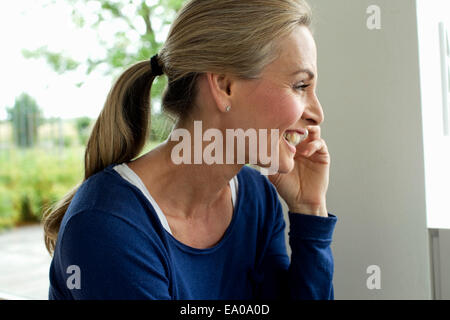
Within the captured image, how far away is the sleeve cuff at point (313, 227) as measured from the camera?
1.01 meters

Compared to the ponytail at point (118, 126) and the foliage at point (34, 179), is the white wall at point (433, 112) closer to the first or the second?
the ponytail at point (118, 126)

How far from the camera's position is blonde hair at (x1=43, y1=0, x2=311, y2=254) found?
0.86 metres

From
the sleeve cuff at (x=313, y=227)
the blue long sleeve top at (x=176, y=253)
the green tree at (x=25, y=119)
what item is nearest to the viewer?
the blue long sleeve top at (x=176, y=253)

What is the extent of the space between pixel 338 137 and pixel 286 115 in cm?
34

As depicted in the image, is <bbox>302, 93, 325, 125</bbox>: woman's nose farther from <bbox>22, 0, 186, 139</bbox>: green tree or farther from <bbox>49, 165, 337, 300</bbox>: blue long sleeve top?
<bbox>22, 0, 186, 139</bbox>: green tree

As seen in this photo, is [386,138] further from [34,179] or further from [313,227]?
[34,179]

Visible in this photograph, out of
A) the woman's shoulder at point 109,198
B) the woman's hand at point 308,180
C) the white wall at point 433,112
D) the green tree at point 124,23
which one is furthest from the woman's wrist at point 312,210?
the green tree at point 124,23

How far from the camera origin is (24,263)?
10.4 ft

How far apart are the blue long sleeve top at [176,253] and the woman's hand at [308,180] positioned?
1.6 inches

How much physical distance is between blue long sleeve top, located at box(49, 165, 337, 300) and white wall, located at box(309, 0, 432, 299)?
18 cm

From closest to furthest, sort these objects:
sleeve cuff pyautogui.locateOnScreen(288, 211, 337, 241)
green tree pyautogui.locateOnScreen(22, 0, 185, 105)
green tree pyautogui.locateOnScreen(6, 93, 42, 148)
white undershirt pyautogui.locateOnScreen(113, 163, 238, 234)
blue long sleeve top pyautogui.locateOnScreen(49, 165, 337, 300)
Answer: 1. blue long sleeve top pyautogui.locateOnScreen(49, 165, 337, 300)
2. white undershirt pyautogui.locateOnScreen(113, 163, 238, 234)
3. sleeve cuff pyautogui.locateOnScreen(288, 211, 337, 241)
4. green tree pyautogui.locateOnScreen(22, 0, 185, 105)
5. green tree pyautogui.locateOnScreen(6, 93, 42, 148)

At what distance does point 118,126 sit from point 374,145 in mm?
627

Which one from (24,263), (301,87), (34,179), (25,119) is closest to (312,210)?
(301,87)

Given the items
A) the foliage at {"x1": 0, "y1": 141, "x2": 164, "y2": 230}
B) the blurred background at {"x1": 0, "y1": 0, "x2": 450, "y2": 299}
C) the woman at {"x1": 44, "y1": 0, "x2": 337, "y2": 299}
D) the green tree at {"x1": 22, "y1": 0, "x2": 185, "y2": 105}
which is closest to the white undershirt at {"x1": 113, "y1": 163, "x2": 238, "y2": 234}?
the woman at {"x1": 44, "y1": 0, "x2": 337, "y2": 299}
